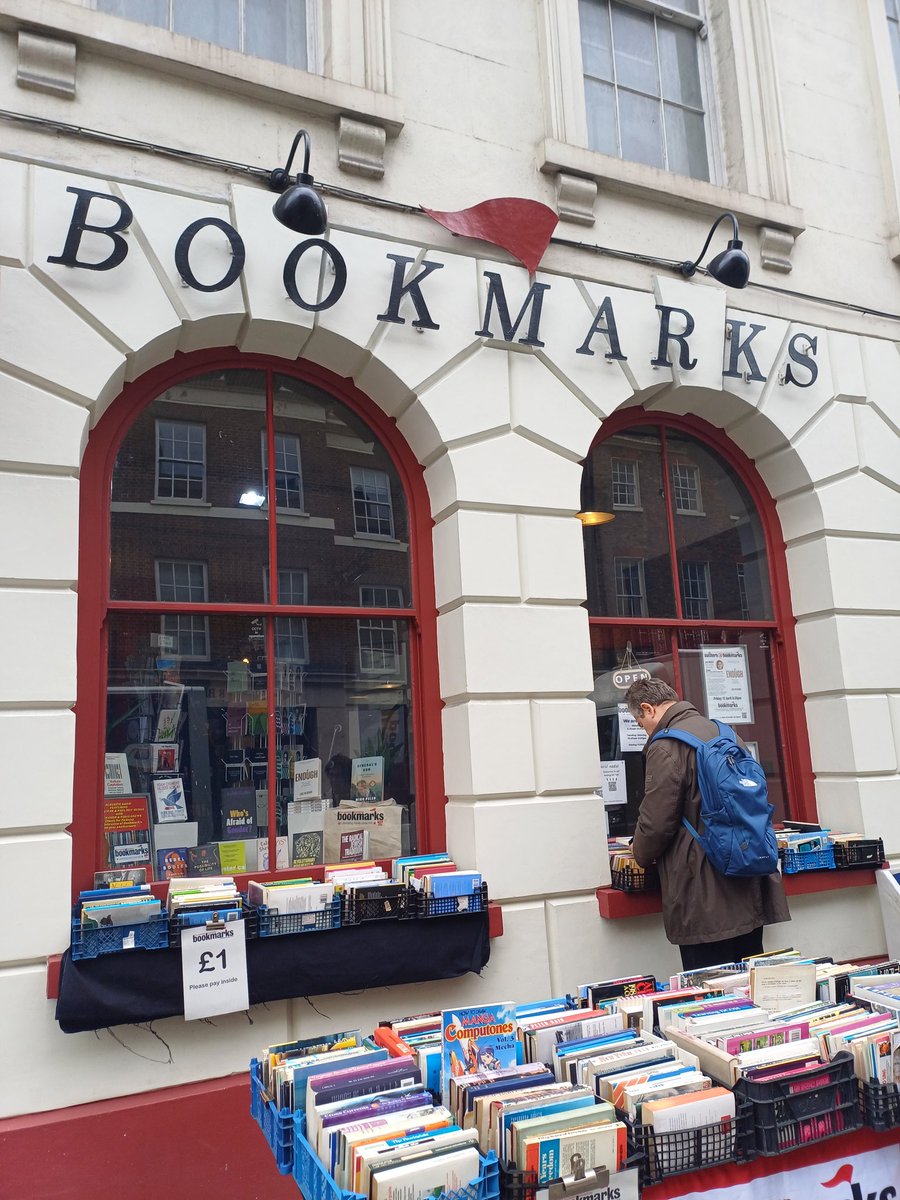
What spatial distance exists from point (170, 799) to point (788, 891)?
371cm

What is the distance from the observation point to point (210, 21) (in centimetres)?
554

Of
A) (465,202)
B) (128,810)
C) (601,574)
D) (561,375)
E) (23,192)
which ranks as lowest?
(128,810)

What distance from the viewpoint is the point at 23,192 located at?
452 centimetres

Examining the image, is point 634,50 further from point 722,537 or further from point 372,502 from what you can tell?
point 372,502

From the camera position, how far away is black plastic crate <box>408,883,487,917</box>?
4586 millimetres


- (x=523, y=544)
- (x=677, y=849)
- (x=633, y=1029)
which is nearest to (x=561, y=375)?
(x=523, y=544)

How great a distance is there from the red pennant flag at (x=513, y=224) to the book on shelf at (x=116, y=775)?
3.56m

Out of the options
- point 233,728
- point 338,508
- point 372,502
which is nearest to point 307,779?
point 233,728

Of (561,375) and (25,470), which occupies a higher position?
(561,375)

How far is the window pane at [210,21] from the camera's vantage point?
545 cm

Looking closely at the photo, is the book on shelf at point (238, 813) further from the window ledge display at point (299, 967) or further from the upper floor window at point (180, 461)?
the upper floor window at point (180, 461)

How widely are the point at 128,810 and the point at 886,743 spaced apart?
191 inches

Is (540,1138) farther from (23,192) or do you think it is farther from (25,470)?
(23,192)

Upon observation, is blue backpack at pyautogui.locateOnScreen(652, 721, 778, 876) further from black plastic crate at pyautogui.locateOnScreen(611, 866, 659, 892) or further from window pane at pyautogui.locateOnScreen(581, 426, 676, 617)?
window pane at pyautogui.locateOnScreen(581, 426, 676, 617)
